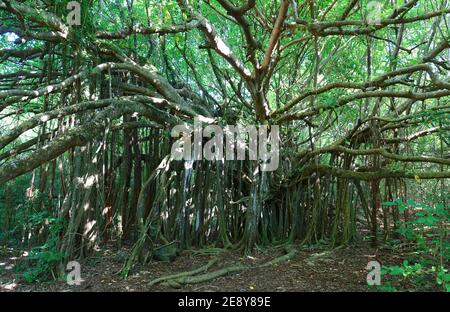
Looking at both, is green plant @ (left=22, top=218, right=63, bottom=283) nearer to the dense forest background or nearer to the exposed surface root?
the dense forest background

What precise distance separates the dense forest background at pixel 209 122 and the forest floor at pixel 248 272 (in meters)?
0.12

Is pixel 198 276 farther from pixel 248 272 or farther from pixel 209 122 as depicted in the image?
pixel 209 122

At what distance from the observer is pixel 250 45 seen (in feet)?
12.5

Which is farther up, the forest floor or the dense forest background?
the dense forest background

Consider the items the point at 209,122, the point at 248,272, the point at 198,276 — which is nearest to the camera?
the point at 198,276

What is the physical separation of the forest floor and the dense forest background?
0.12m

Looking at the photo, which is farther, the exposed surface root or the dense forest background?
the dense forest background

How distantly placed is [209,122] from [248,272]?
191 centimetres

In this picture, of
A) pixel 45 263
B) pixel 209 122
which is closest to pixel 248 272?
pixel 209 122

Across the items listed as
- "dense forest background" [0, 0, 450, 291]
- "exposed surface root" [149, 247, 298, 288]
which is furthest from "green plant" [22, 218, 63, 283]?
"exposed surface root" [149, 247, 298, 288]

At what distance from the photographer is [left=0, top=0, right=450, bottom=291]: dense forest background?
3.68 meters

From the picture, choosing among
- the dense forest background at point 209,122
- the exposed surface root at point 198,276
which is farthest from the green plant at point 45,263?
the exposed surface root at point 198,276

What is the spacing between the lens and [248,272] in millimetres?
3717

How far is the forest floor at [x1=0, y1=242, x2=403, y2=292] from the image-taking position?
3348 mm
